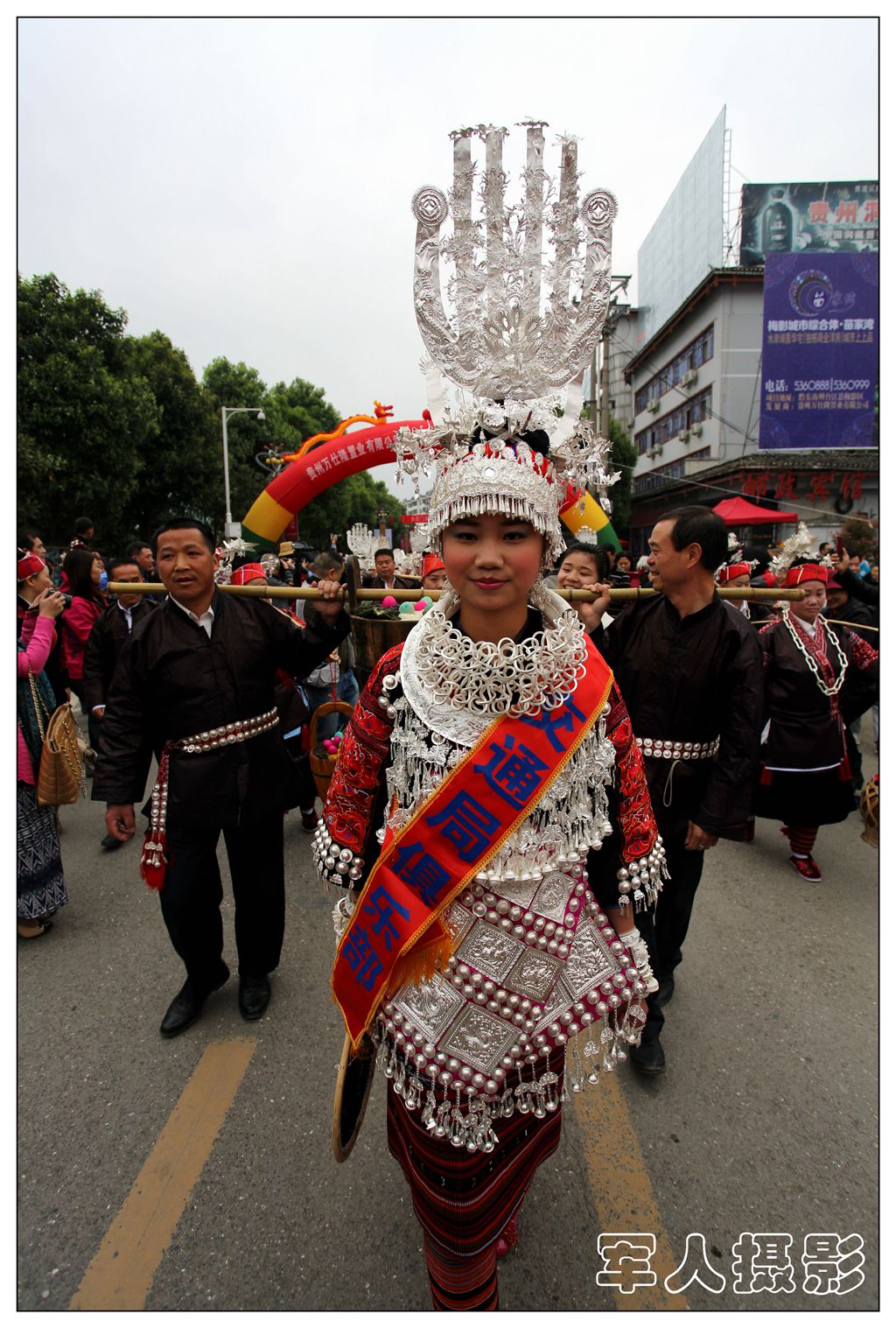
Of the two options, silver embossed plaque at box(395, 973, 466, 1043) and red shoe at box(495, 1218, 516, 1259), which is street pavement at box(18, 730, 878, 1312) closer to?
red shoe at box(495, 1218, 516, 1259)

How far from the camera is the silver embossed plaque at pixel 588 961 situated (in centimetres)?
156

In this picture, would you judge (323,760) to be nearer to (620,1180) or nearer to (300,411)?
(620,1180)

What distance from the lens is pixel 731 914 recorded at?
382 centimetres

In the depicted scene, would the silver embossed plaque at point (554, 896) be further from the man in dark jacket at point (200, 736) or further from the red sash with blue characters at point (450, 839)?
the man in dark jacket at point (200, 736)

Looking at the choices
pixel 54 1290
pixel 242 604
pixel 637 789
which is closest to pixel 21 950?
pixel 54 1290

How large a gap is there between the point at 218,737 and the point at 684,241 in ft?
127

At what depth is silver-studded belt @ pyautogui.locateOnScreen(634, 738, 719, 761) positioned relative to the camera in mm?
2617

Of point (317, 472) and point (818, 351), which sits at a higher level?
point (818, 351)

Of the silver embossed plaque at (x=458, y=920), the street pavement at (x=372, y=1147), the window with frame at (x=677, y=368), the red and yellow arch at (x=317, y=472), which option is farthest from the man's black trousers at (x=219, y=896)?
the window with frame at (x=677, y=368)

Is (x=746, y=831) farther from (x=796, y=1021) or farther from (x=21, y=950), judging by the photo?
(x=21, y=950)

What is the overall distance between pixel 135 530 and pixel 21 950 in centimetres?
2101

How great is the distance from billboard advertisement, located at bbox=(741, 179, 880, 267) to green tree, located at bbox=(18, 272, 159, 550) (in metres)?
26.1

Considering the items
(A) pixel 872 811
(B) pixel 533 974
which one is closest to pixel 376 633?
(B) pixel 533 974

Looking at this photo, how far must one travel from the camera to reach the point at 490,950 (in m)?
1.48
